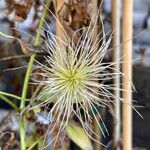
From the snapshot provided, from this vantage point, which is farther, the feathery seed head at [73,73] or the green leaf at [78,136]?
the green leaf at [78,136]

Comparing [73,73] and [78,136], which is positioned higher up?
[73,73]

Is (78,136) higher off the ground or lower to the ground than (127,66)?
lower

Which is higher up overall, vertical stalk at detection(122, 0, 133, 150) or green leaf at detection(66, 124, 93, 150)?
vertical stalk at detection(122, 0, 133, 150)

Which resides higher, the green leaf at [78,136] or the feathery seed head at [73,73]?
the feathery seed head at [73,73]

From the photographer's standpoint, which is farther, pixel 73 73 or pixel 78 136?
pixel 78 136

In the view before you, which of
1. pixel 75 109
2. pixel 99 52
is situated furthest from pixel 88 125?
pixel 99 52
